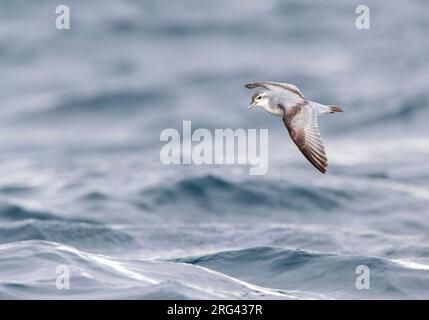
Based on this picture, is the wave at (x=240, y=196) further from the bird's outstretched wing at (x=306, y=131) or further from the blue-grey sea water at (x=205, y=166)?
the bird's outstretched wing at (x=306, y=131)

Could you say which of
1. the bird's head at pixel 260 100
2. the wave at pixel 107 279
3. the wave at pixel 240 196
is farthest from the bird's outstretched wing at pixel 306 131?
the wave at pixel 240 196

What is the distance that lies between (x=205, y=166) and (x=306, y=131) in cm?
1019

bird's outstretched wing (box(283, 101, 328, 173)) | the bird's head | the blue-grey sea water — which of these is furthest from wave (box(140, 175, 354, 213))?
bird's outstretched wing (box(283, 101, 328, 173))

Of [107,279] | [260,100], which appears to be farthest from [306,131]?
[107,279]

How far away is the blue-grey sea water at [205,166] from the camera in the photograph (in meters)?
12.0

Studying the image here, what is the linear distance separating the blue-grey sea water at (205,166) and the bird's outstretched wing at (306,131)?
1.57 m

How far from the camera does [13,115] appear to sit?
26.0 m

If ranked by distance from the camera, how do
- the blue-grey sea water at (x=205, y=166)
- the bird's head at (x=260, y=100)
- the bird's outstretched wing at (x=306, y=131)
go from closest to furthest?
the bird's outstretched wing at (x=306, y=131), the bird's head at (x=260, y=100), the blue-grey sea water at (x=205, y=166)

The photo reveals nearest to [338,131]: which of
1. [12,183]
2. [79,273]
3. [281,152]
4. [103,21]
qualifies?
[281,152]

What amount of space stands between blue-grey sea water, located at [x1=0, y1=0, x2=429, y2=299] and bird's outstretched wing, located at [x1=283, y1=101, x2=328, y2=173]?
1.57 m

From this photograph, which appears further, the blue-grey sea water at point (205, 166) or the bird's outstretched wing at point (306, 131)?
the blue-grey sea water at point (205, 166)

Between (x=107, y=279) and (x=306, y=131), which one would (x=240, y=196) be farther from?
(x=306, y=131)

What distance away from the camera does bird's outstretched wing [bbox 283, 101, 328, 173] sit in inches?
405

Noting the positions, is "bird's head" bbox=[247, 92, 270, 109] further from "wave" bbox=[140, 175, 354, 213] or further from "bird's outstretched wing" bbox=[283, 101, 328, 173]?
"wave" bbox=[140, 175, 354, 213]
